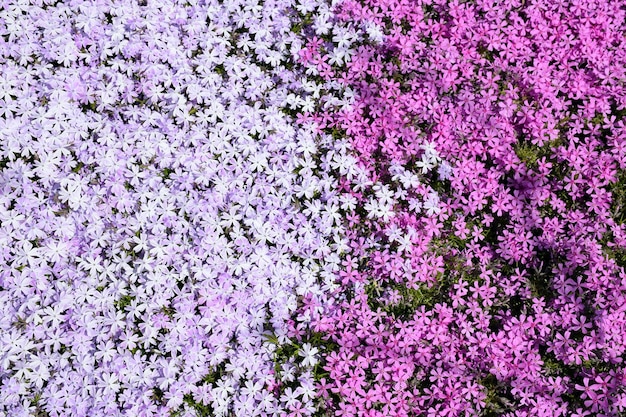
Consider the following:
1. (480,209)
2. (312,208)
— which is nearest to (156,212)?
(312,208)

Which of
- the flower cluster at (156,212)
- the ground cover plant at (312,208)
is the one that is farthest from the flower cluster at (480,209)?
the flower cluster at (156,212)

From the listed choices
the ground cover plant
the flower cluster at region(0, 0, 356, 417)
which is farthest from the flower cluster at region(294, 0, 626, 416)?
the flower cluster at region(0, 0, 356, 417)

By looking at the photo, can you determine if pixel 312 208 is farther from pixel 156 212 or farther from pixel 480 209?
pixel 480 209

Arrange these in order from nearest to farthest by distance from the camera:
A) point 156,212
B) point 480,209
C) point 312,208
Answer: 1. point 156,212
2. point 312,208
3. point 480,209

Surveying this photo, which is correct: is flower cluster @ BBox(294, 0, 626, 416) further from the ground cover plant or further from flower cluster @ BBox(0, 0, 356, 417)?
flower cluster @ BBox(0, 0, 356, 417)

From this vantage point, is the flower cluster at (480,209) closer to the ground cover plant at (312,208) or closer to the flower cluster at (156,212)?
A: the ground cover plant at (312,208)
